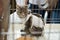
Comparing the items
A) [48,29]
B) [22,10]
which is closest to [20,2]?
[22,10]

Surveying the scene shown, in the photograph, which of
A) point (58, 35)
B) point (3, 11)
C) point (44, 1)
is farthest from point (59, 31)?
point (3, 11)

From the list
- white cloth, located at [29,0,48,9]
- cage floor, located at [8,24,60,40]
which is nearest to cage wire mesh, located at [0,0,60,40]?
cage floor, located at [8,24,60,40]

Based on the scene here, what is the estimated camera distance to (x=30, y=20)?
101cm

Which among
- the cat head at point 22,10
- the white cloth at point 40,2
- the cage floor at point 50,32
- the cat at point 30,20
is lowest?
the cage floor at point 50,32

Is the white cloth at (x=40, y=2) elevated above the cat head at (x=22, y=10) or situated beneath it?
elevated above

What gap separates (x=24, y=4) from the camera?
1035 millimetres

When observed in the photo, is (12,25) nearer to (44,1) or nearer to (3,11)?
(3,11)

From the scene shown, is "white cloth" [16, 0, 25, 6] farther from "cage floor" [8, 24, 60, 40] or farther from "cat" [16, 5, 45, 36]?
"cage floor" [8, 24, 60, 40]

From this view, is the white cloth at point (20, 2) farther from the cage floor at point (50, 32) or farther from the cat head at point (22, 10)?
the cage floor at point (50, 32)

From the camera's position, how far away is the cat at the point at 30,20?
968 mm

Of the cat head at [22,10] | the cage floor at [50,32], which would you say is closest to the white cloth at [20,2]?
the cat head at [22,10]

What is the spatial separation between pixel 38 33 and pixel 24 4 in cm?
23

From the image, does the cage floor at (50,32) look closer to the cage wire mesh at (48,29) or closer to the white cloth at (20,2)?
the cage wire mesh at (48,29)

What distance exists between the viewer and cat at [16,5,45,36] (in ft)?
3.18
